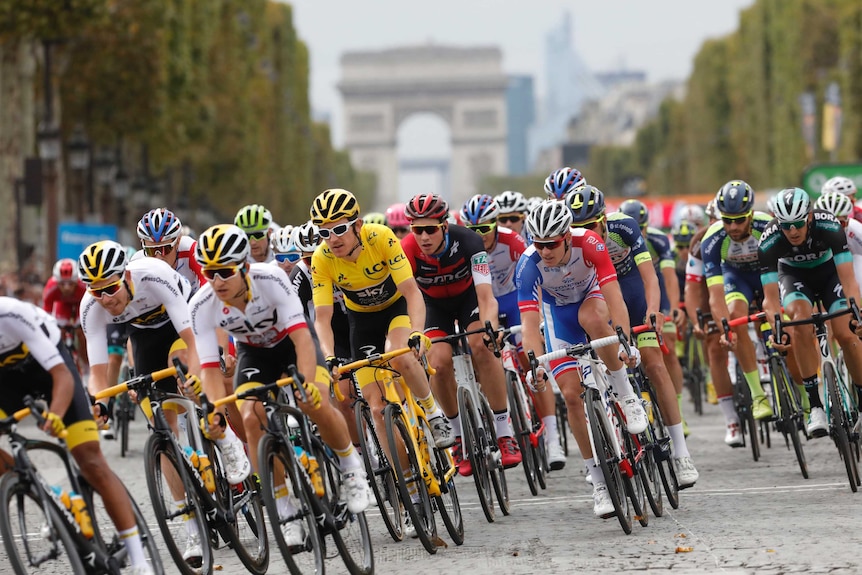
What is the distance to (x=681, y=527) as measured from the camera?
9953mm

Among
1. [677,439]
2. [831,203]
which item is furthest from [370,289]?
[831,203]

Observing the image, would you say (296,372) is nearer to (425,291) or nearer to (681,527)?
(681,527)

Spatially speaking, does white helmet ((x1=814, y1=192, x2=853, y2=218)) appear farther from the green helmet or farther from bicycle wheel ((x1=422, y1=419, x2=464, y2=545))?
the green helmet

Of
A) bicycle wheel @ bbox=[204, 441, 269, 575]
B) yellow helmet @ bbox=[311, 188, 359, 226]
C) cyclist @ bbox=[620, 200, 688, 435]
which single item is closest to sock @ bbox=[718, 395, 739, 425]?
cyclist @ bbox=[620, 200, 688, 435]

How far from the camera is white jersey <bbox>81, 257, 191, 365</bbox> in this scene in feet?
31.1

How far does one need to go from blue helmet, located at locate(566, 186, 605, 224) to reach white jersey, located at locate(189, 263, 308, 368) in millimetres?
2981

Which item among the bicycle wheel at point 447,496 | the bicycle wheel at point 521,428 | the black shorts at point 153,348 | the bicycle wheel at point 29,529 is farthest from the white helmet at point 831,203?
the bicycle wheel at point 29,529

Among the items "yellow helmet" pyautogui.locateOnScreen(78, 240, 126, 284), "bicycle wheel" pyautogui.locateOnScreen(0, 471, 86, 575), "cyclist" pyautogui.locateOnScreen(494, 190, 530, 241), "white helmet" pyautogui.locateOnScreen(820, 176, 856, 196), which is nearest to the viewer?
"bicycle wheel" pyautogui.locateOnScreen(0, 471, 86, 575)

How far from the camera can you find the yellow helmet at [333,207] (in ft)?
31.4

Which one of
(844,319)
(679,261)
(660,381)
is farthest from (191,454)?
(679,261)

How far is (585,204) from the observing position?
36.6 feet

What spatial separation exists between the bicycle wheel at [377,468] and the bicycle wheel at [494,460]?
43.1 inches

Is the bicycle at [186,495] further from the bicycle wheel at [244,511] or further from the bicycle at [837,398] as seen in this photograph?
the bicycle at [837,398]

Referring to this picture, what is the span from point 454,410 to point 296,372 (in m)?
3.29
